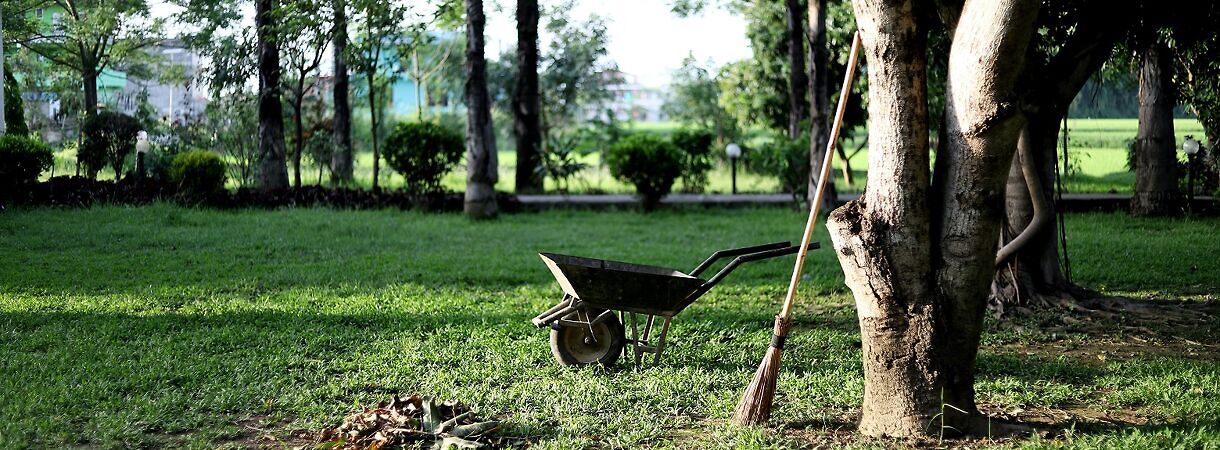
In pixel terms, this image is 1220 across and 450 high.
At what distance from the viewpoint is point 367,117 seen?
30625 millimetres

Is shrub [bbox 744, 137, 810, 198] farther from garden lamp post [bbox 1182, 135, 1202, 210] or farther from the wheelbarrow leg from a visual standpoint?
the wheelbarrow leg

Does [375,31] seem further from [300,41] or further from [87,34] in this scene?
[87,34]

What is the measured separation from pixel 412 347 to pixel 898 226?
3071 millimetres

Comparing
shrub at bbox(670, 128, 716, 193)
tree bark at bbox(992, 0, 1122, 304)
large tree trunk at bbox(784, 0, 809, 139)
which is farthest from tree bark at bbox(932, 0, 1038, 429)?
shrub at bbox(670, 128, 716, 193)

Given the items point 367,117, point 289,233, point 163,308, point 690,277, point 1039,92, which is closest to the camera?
point 1039,92

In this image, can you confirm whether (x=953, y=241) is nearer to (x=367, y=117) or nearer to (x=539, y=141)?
(x=539, y=141)

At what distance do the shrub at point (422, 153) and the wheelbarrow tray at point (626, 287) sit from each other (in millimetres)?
9487

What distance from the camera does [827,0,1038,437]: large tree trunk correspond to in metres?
4.16

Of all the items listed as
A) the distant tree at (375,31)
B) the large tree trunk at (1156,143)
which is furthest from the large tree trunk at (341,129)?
the large tree trunk at (1156,143)

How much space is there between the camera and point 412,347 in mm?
6176

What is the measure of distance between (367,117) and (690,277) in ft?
87.1

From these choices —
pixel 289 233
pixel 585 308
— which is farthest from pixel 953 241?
pixel 289 233

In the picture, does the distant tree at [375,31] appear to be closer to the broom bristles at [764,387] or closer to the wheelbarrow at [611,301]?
the wheelbarrow at [611,301]

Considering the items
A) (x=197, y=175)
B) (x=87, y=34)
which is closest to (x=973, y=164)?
(x=197, y=175)
